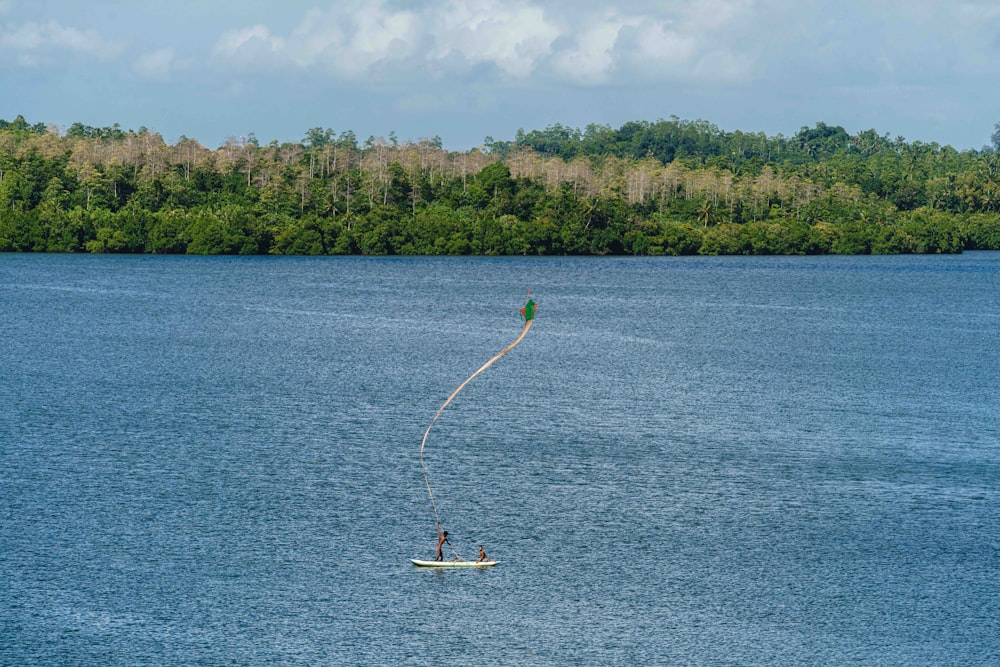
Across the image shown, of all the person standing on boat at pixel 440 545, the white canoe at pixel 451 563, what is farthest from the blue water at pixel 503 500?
the person standing on boat at pixel 440 545

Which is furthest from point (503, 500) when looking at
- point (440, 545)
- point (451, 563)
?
point (440, 545)

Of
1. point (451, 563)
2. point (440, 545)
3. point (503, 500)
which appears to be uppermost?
point (440, 545)

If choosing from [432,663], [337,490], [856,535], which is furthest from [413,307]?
[432,663]

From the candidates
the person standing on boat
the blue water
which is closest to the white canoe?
the person standing on boat

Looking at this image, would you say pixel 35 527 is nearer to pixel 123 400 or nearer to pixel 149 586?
pixel 149 586

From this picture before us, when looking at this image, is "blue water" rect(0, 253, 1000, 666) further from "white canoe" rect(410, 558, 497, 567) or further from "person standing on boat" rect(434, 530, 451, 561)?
"person standing on boat" rect(434, 530, 451, 561)

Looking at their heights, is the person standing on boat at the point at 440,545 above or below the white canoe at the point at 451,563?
above

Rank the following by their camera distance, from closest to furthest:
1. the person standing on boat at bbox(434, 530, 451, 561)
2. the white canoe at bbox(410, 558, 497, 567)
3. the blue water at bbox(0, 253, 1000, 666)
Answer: the blue water at bbox(0, 253, 1000, 666) < the person standing on boat at bbox(434, 530, 451, 561) < the white canoe at bbox(410, 558, 497, 567)

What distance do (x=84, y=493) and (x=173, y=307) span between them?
79.7 meters

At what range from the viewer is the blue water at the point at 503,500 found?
126ft

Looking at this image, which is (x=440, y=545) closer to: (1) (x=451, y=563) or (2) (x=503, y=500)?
(1) (x=451, y=563)

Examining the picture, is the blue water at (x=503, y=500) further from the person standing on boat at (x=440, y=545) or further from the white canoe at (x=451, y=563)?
the person standing on boat at (x=440, y=545)

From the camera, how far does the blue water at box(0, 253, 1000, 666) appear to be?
38.3 meters

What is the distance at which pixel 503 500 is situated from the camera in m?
50.8
